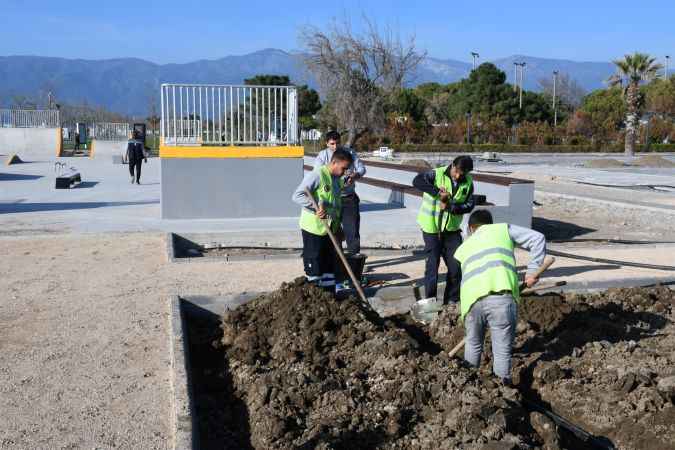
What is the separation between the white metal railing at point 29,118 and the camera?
137 feet

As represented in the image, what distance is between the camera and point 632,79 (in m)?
50.0

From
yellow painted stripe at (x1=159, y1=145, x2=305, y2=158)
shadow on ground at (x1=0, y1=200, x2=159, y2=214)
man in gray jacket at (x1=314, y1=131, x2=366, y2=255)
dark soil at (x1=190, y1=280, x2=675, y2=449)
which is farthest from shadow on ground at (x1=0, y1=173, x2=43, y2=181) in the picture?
dark soil at (x1=190, y1=280, x2=675, y2=449)

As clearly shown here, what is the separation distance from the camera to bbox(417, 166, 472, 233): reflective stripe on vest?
6.86m

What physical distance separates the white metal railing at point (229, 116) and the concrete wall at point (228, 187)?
1.44 feet

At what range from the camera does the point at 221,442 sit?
14.6 feet

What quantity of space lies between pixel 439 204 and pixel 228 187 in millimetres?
7272

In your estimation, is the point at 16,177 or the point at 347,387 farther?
the point at 16,177

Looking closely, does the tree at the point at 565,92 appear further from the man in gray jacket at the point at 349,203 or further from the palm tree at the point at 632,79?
the man in gray jacket at the point at 349,203

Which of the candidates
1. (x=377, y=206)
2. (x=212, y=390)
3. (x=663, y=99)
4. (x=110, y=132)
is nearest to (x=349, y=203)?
(x=212, y=390)

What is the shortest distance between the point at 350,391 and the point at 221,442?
0.87 m

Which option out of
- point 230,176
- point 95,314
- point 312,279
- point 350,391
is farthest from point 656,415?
point 230,176

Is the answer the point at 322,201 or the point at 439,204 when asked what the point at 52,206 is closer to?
the point at 322,201

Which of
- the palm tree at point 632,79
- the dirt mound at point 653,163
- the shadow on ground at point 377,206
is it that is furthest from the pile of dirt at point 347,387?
the palm tree at point 632,79

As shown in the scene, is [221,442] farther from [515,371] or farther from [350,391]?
→ [515,371]
